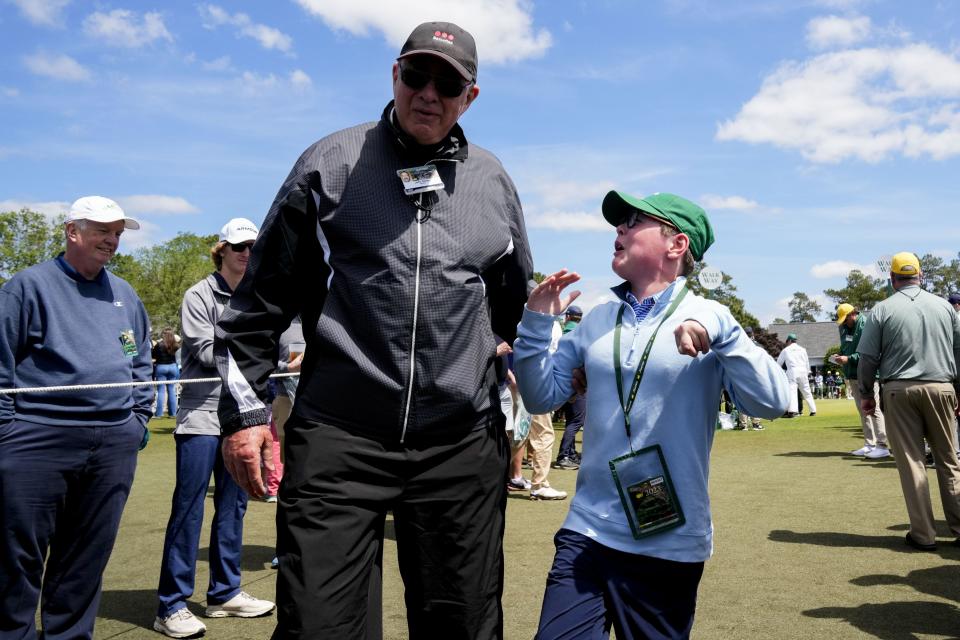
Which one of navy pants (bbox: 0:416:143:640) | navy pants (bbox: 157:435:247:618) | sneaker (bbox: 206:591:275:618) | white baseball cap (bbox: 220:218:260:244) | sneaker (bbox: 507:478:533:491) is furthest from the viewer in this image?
sneaker (bbox: 507:478:533:491)

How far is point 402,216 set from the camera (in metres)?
2.62

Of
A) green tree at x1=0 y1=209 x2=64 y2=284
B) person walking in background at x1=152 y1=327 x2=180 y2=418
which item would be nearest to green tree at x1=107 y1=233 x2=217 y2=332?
green tree at x1=0 y1=209 x2=64 y2=284

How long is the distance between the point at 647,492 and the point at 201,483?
315 centimetres

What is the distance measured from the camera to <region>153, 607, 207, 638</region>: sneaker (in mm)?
4773

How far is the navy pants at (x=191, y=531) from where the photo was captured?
4.90 metres

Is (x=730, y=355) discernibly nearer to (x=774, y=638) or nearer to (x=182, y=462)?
(x=774, y=638)

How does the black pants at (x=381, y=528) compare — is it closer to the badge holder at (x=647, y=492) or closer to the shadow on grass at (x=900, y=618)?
the badge holder at (x=647, y=492)

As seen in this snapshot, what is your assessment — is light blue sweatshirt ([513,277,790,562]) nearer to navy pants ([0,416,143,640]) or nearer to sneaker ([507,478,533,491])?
navy pants ([0,416,143,640])

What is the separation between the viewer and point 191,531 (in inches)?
195

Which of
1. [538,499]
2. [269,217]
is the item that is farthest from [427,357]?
[538,499]

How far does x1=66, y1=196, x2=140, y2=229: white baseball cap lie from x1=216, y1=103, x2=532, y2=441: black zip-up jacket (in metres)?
1.95

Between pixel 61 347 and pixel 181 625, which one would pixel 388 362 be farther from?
pixel 181 625

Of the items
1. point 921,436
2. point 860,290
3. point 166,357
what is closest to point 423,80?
point 921,436

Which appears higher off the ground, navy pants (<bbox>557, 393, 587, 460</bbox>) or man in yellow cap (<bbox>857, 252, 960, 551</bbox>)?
man in yellow cap (<bbox>857, 252, 960, 551</bbox>)
